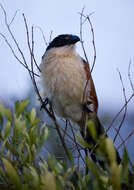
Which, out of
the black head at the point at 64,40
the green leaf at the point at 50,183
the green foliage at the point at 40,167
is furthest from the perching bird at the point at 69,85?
the green leaf at the point at 50,183

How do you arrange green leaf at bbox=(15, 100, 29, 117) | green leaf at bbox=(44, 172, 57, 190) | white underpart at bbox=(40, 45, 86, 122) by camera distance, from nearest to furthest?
green leaf at bbox=(44, 172, 57, 190) → green leaf at bbox=(15, 100, 29, 117) → white underpart at bbox=(40, 45, 86, 122)

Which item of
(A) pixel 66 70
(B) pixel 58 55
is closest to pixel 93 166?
(A) pixel 66 70

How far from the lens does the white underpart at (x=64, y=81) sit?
1947mm

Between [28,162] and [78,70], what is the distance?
0.93 metres

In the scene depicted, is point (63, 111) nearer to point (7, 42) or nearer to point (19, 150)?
point (7, 42)

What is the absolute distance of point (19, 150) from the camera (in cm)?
117

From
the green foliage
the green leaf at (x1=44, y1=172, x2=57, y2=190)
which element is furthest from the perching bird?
the green leaf at (x1=44, y1=172, x2=57, y2=190)

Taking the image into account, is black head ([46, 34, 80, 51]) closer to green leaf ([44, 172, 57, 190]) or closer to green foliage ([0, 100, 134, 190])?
green foliage ([0, 100, 134, 190])

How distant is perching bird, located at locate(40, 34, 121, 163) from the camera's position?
195 cm

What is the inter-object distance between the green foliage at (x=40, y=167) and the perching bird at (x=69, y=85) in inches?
28.0

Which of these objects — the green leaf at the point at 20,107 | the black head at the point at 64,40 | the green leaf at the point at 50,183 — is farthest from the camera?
the black head at the point at 64,40

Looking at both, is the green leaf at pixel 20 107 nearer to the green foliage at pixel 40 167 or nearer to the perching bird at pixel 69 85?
the green foliage at pixel 40 167

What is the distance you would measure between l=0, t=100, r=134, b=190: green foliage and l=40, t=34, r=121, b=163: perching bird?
0.71 meters

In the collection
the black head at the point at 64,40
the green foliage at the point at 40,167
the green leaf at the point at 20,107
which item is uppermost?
the black head at the point at 64,40
